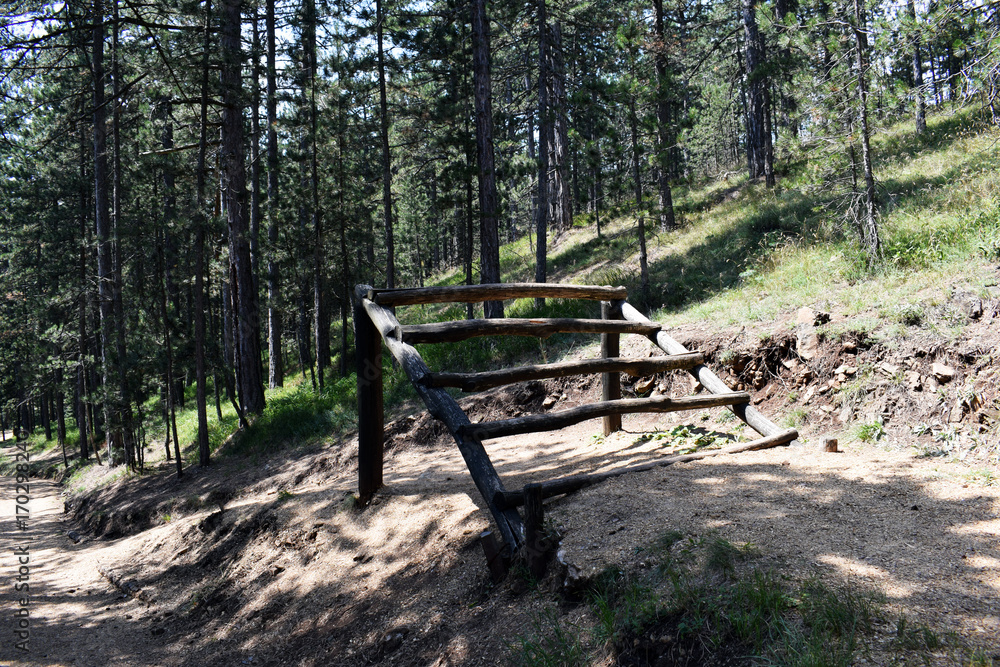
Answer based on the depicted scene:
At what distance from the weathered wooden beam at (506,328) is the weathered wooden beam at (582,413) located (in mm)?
975

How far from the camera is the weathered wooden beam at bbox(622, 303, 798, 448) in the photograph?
5441 mm

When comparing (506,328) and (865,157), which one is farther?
(865,157)

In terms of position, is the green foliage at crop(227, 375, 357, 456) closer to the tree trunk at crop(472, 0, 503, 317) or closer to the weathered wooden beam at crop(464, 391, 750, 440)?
the tree trunk at crop(472, 0, 503, 317)

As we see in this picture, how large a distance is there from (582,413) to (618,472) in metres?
0.55

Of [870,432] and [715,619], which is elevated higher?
[870,432]

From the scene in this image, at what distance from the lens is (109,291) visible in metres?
15.6

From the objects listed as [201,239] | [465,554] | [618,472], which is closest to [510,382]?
[618,472]

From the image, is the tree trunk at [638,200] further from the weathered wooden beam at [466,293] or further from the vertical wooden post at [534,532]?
the vertical wooden post at [534,532]

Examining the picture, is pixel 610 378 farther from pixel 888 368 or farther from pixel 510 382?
Answer: pixel 888 368

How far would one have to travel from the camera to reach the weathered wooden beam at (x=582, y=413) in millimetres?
4430

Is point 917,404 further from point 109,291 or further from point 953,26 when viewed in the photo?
point 109,291

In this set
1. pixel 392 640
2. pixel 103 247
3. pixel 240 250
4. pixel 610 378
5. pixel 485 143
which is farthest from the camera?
pixel 103 247

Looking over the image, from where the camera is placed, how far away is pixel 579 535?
3793 millimetres

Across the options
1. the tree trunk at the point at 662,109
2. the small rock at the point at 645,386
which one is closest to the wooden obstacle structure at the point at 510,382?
the small rock at the point at 645,386
